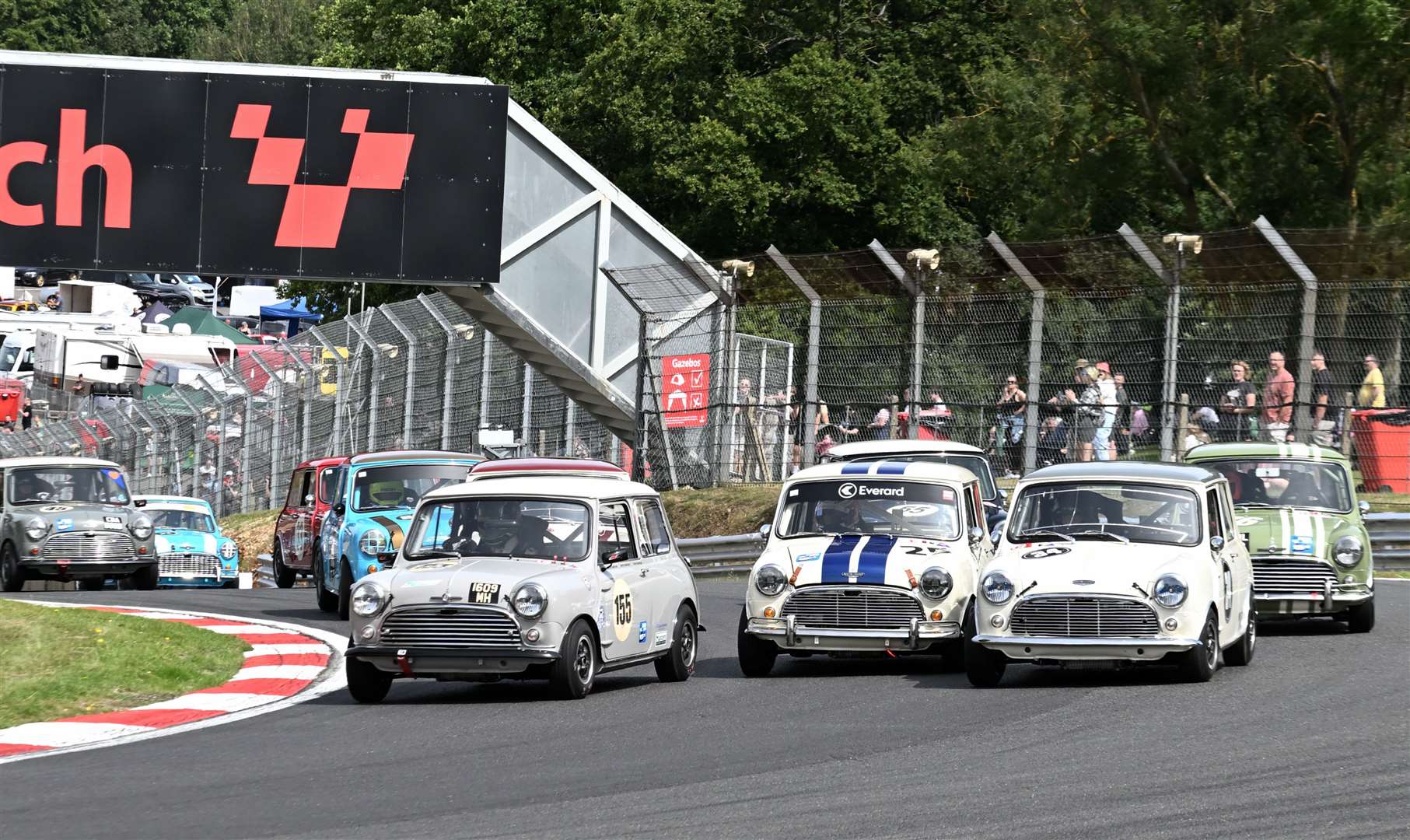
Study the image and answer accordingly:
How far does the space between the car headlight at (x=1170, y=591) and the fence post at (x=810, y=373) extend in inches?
465

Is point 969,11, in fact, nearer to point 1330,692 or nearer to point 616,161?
point 616,161

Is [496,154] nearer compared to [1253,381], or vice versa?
[1253,381]

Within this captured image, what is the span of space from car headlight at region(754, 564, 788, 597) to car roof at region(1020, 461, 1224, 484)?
5.81 ft

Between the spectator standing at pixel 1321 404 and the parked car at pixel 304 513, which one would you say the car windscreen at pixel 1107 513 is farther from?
the parked car at pixel 304 513

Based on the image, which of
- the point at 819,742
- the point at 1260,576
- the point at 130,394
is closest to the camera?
the point at 819,742

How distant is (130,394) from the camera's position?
49.9 meters

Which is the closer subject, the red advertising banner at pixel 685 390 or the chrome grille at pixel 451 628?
the chrome grille at pixel 451 628

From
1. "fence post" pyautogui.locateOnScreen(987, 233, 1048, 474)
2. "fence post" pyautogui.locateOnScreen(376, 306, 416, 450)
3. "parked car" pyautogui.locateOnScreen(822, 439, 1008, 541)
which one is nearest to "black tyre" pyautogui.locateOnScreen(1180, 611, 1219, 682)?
"parked car" pyautogui.locateOnScreen(822, 439, 1008, 541)

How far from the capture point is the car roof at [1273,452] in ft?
52.7

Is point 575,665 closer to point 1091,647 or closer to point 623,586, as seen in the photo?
point 623,586

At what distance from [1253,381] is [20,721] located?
521 inches

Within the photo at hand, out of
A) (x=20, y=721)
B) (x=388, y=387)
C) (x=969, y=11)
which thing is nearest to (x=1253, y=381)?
(x=20, y=721)

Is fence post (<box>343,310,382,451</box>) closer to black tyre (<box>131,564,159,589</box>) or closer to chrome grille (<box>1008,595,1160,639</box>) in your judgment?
black tyre (<box>131,564,159,589</box>)

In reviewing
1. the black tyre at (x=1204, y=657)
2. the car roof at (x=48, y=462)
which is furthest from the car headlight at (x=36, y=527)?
the black tyre at (x=1204, y=657)
